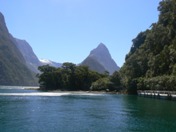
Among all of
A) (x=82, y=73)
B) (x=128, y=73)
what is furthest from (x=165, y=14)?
(x=82, y=73)

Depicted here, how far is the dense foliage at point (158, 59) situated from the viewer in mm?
88438

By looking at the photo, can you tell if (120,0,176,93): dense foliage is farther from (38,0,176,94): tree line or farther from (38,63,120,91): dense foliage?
(38,63,120,91): dense foliage

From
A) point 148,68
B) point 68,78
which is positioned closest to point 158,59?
point 148,68

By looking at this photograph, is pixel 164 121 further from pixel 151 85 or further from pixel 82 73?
pixel 82 73

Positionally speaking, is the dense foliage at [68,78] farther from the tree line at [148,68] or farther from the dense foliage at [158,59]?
the dense foliage at [158,59]

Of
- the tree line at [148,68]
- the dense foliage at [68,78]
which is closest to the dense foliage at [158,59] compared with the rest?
the tree line at [148,68]

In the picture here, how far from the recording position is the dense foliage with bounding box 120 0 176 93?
88.4 m

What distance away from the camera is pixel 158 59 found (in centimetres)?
9781

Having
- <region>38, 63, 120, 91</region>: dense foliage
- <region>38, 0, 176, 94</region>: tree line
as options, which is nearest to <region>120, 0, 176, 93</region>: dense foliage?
<region>38, 0, 176, 94</region>: tree line

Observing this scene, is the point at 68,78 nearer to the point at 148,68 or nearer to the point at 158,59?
the point at 148,68

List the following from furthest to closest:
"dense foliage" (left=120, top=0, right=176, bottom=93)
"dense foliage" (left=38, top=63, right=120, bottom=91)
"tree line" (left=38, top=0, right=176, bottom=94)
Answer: "dense foliage" (left=38, top=63, right=120, bottom=91) → "tree line" (left=38, top=0, right=176, bottom=94) → "dense foliage" (left=120, top=0, right=176, bottom=93)

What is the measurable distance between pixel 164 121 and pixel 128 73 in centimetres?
8323

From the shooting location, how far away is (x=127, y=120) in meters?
38.9

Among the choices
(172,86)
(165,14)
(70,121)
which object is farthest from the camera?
(165,14)
